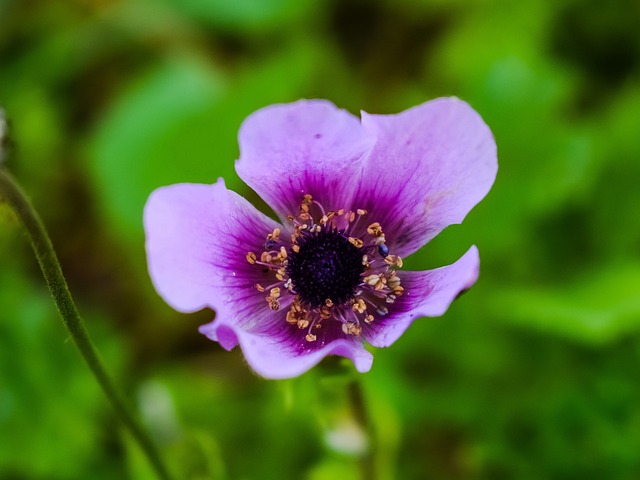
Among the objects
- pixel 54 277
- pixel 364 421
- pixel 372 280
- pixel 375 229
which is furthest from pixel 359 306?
pixel 54 277

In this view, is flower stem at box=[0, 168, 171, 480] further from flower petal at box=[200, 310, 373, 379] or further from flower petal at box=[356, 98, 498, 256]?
flower petal at box=[356, 98, 498, 256]

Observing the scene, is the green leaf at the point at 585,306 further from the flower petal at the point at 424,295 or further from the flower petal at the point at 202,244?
the flower petal at the point at 202,244

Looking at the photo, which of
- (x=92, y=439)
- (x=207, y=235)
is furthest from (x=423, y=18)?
(x=207, y=235)

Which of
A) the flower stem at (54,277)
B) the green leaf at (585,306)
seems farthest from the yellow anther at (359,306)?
the green leaf at (585,306)

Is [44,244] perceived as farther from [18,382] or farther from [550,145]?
[550,145]

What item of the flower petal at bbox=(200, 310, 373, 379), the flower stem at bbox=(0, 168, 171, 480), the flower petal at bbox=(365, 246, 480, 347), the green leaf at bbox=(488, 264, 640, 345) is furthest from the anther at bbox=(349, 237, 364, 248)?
the green leaf at bbox=(488, 264, 640, 345)
